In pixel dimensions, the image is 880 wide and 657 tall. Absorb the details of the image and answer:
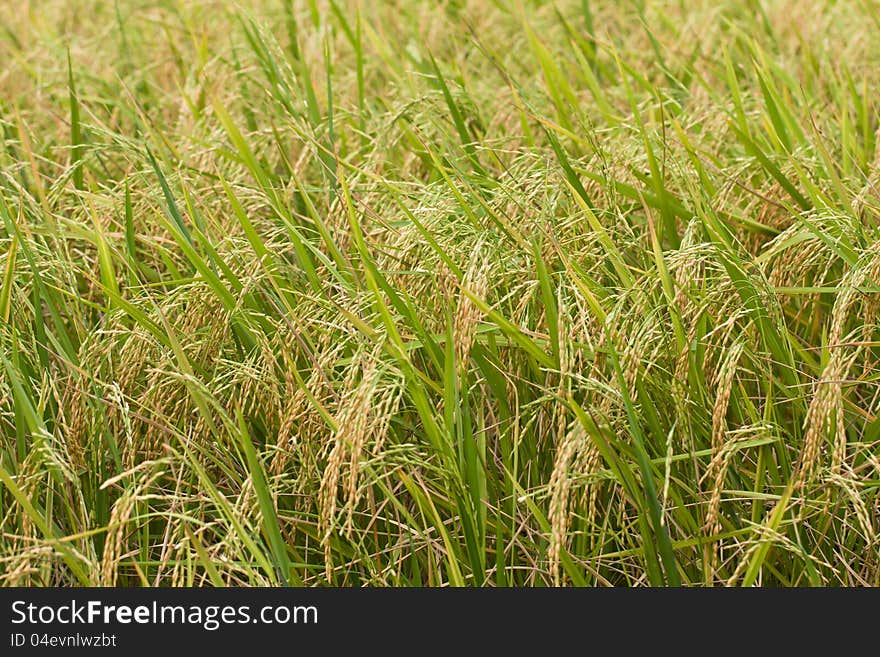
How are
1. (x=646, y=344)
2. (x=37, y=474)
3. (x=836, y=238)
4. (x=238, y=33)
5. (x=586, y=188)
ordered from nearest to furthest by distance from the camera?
(x=37, y=474)
(x=646, y=344)
(x=836, y=238)
(x=586, y=188)
(x=238, y=33)

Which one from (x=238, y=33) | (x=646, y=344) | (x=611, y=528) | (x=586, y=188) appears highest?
(x=238, y=33)

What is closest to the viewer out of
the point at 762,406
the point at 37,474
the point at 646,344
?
the point at 37,474

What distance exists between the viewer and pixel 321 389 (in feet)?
6.16

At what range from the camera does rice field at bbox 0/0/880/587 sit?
1715 mm

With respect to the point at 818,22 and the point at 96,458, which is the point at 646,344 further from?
the point at 818,22

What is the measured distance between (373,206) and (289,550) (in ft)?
2.80

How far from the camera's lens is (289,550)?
1.82m

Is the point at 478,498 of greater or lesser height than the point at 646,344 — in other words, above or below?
below

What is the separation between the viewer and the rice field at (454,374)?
1.71 metres

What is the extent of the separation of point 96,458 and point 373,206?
0.84 m

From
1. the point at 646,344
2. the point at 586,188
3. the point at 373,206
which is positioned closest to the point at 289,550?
the point at 646,344

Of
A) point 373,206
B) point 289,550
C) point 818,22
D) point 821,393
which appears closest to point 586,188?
point 373,206

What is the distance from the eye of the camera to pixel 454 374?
1.72 metres

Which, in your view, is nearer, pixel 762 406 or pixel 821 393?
pixel 821 393
